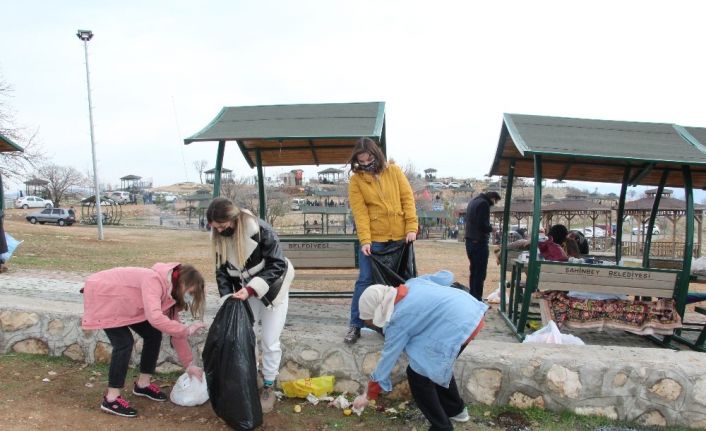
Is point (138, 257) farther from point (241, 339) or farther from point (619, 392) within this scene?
point (619, 392)

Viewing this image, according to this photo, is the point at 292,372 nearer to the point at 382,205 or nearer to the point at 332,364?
the point at 332,364

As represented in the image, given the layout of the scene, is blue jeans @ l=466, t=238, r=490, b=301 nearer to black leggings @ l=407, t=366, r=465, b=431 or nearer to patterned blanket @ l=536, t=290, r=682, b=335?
patterned blanket @ l=536, t=290, r=682, b=335

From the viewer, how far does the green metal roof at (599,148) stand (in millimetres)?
4523

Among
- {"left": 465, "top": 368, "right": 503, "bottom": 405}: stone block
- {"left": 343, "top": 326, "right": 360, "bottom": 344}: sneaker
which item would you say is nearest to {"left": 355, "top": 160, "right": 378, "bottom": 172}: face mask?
{"left": 343, "top": 326, "right": 360, "bottom": 344}: sneaker

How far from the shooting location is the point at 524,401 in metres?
3.76

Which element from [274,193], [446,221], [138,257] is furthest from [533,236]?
[446,221]

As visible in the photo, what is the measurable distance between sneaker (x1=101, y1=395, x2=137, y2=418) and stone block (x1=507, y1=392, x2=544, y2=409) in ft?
8.72

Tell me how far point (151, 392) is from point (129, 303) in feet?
2.44

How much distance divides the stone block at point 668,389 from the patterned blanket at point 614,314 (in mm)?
1270

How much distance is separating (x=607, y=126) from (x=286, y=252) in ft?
12.2

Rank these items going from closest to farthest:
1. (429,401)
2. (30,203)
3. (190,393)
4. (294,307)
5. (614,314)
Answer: (429,401) → (190,393) → (614,314) → (294,307) → (30,203)

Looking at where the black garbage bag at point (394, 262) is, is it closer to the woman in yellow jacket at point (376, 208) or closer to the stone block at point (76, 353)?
the woman in yellow jacket at point (376, 208)

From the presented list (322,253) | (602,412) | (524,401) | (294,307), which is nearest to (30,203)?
(294,307)

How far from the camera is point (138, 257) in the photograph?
612 inches
